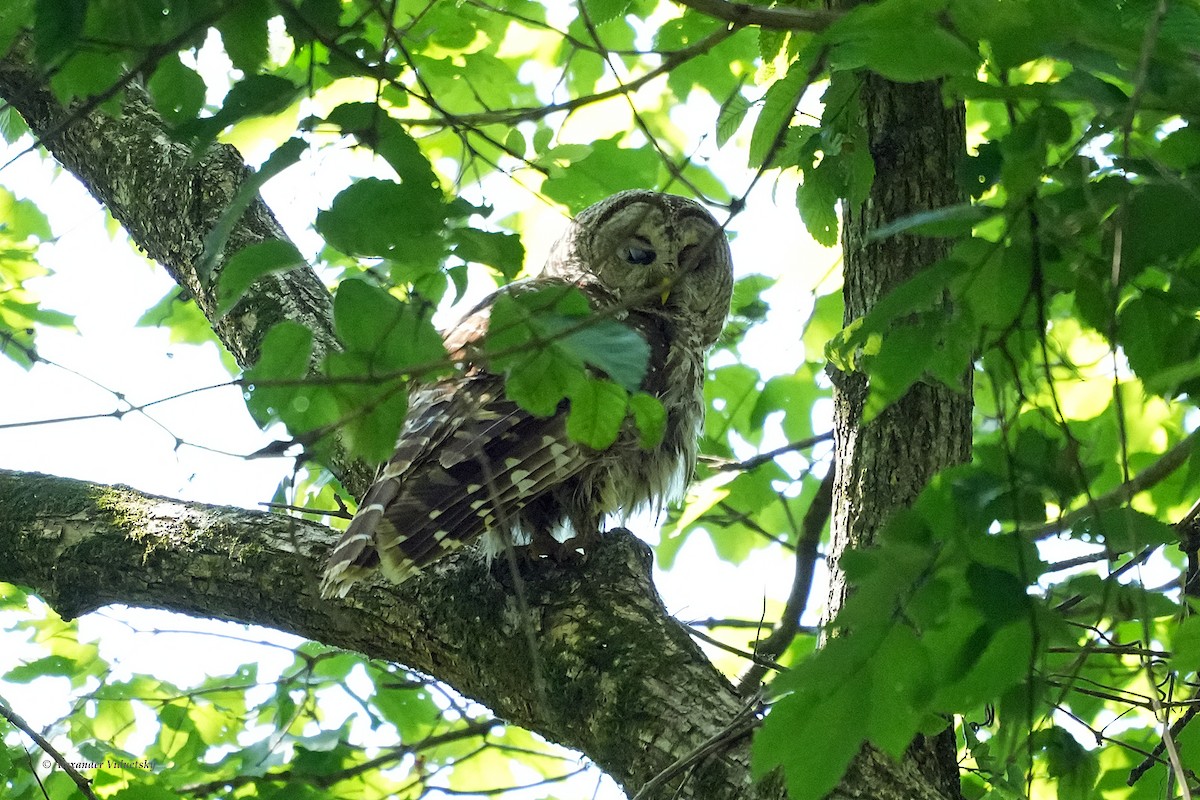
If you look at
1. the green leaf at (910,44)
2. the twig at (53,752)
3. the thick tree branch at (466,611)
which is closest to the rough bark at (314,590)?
the thick tree branch at (466,611)

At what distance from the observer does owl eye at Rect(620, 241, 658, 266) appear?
3844 mm

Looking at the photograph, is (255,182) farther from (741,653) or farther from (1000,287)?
(741,653)

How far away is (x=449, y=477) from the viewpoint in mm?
2678

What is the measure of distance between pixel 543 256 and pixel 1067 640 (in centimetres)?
312

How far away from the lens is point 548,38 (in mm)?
4207

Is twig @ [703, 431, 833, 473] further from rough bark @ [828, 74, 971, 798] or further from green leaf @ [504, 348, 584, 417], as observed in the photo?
green leaf @ [504, 348, 584, 417]

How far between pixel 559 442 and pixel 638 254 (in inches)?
48.1

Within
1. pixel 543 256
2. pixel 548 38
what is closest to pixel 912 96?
pixel 543 256

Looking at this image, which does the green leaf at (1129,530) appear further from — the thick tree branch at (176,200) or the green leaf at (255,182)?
the thick tree branch at (176,200)

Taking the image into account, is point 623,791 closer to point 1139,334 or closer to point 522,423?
point 522,423

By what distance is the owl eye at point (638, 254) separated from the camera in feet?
12.6

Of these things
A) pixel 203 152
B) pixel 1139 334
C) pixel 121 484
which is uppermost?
pixel 121 484

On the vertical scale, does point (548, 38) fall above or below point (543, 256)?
above

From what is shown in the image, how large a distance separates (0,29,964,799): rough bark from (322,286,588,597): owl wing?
4.1 inches
